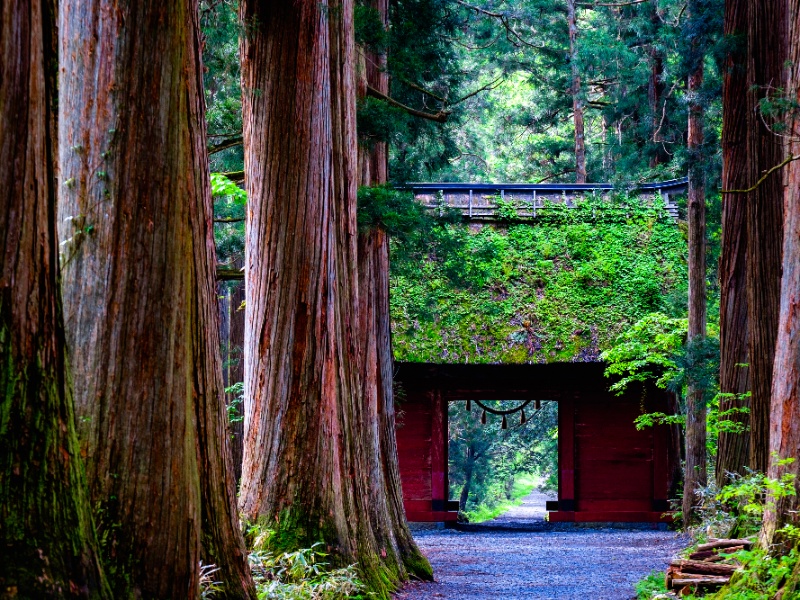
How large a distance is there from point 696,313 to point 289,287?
1042 cm

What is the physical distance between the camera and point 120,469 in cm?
425

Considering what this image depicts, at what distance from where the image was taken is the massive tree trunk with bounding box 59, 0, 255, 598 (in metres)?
4.23

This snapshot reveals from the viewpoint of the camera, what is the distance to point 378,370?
11.5 metres

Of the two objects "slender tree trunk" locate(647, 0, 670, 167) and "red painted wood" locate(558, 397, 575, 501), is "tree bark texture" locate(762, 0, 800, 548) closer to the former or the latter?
"red painted wood" locate(558, 397, 575, 501)

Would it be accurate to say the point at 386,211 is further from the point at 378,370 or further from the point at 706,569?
the point at 706,569

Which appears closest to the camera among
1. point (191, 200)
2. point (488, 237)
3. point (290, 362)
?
point (191, 200)

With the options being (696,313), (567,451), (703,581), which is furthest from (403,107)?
(567,451)

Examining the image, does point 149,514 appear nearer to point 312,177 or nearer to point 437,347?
point 312,177

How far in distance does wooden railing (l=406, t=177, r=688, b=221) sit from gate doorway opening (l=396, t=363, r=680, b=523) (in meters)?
3.49

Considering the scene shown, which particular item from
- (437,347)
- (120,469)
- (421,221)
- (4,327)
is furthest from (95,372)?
(437,347)

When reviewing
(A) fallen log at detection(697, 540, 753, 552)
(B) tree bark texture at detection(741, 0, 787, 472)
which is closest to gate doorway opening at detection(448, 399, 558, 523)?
(B) tree bark texture at detection(741, 0, 787, 472)

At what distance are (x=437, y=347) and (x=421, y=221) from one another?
6.84 meters

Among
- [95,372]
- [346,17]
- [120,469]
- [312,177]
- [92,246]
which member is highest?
[346,17]

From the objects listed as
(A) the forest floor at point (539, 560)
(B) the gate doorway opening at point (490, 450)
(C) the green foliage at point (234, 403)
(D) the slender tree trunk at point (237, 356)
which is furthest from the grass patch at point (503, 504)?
(C) the green foliage at point (234, 403)
